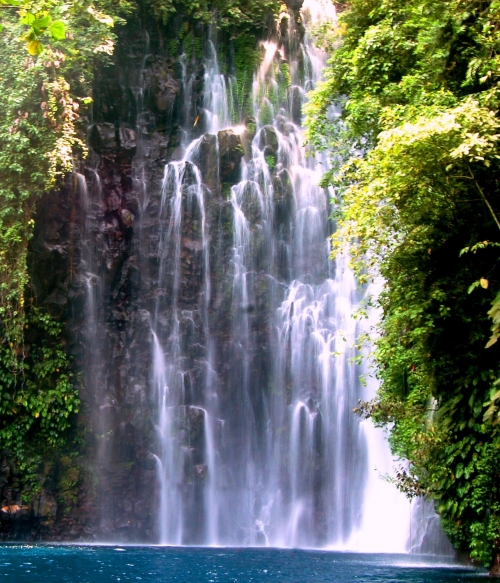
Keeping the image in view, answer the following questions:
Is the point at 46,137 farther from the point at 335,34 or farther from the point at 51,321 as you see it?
the point at 335,34

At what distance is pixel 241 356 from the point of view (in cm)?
2155

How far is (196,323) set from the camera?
21.8 m

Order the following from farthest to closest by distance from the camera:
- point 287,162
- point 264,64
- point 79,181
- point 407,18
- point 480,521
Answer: point 264,64
point 287,162
point 79,181
point 407,18
point 480,521

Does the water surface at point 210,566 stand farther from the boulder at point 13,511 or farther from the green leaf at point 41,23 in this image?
the green leaf at point 41,23

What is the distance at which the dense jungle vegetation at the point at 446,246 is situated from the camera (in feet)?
37.8

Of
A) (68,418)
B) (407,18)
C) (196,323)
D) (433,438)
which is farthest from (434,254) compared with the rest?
(68,418)

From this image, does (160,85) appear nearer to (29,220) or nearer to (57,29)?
A: (29,220)

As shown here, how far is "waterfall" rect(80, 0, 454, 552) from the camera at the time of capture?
19750 millimetres

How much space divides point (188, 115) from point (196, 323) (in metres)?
7.74

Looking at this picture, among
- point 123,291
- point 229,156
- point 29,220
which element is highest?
point 229,156

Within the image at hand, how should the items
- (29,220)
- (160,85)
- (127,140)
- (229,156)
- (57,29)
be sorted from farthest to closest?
(160,85) → (229,156) → (127,140) → (29,220) → (57,29)

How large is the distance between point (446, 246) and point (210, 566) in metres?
7.34

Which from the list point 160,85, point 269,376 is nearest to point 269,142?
point 160,85

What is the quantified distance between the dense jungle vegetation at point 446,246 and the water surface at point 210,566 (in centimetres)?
139
